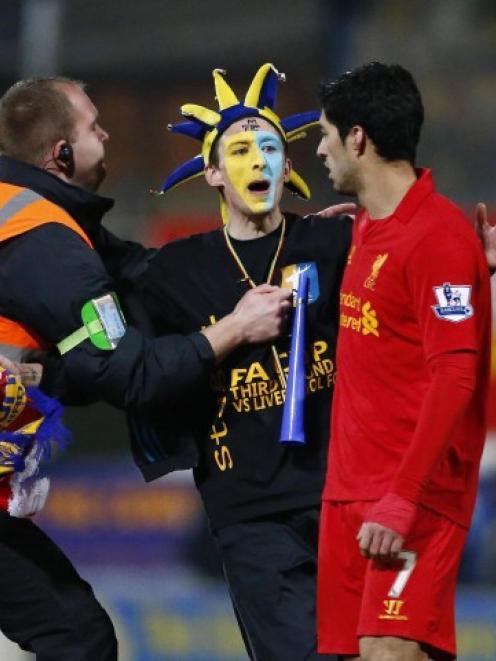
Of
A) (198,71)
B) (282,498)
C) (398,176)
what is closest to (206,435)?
(282,498)

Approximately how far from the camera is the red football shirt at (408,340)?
10.4 ft

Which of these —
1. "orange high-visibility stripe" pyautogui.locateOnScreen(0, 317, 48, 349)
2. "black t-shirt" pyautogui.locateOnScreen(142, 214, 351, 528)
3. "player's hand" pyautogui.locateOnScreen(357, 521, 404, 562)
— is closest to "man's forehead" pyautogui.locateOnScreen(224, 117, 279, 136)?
"black t-shirt" pyautogui.locateOnScreen(142, 214, 351, 528)

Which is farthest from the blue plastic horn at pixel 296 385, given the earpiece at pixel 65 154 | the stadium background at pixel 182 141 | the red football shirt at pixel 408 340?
the stadium background at pixel 182 141

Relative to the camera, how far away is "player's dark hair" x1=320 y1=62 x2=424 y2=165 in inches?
132

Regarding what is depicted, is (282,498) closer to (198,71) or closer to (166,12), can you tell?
(198,71)

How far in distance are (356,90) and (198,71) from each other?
7.63 m

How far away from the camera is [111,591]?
7.88 m

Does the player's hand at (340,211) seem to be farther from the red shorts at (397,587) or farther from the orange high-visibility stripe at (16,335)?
the red shorts at (397,587)

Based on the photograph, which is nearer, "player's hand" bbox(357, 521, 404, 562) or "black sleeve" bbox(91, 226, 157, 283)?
"player's hand" bbox(357, 521, 404, 562)

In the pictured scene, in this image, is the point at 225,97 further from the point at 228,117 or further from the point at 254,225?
the point at 254,225

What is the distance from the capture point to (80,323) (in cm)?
372

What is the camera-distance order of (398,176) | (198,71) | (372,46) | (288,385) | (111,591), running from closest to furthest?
1. (398,176)
2. (288,385)
3. (111,591)
4. (372,46)
5. (198,71)

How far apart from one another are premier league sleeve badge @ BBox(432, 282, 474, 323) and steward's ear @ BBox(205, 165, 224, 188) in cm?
96

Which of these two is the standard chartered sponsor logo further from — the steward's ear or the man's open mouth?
the steward's ear
